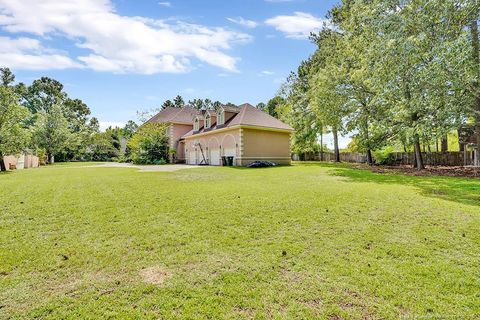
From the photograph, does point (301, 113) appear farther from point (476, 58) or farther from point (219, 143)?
point (476, 58)

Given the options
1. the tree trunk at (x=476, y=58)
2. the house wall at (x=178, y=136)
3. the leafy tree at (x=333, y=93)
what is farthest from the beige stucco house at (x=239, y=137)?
the tree trunk at (x=476, y=58)

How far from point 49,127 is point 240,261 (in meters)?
42.4

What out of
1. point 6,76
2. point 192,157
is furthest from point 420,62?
point 6,76

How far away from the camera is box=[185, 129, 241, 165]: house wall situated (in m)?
22.8

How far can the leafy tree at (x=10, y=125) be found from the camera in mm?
20047

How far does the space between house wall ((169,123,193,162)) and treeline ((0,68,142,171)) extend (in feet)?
45.2

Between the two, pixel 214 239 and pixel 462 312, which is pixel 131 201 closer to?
pixel 214 239

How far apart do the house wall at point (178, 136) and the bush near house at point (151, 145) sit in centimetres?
90

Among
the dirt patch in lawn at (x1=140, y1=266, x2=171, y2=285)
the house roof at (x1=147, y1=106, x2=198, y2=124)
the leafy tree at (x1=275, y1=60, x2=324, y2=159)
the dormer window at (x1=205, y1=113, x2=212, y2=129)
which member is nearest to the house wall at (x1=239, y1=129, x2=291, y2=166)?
the dormer window at (x1=205, y1=113, x2=212, y2=129)

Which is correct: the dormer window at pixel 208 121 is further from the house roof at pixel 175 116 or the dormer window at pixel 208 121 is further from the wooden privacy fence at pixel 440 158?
the wooden privacy fence at pixel 440 158

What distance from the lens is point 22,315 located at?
93.8 inches

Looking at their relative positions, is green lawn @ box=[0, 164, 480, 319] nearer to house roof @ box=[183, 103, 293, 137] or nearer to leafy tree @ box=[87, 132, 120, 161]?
house roof @ box=[183, 103, 293, 137]

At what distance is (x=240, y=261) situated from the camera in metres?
3.49

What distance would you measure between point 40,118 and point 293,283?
1744 inches
